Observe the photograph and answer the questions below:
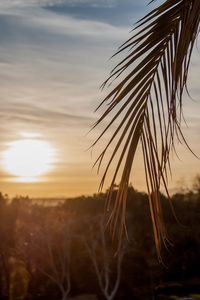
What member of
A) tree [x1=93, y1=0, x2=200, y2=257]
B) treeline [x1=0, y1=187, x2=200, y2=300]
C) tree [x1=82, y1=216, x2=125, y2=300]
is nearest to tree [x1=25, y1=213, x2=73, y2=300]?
treeline [x1=0, y1=187, x2=200, y2=300]

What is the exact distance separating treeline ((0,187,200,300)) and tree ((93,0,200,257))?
27.3 m

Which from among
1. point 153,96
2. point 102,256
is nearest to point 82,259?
point 102,256

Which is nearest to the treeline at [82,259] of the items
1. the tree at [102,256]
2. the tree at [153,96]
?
the tree at [102,256]

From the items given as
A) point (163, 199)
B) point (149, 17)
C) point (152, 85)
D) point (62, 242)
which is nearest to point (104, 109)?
point (152, 85)

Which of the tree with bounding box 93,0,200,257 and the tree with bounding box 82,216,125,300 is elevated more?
the tree with bounding box 93,0,200,257

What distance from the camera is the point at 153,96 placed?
69.6 inches

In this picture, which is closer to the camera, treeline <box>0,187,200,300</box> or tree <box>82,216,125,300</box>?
tree <box>82,216,125,300</box>

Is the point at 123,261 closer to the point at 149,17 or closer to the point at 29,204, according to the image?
the point at 29,204

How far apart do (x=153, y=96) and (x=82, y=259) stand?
29265 millimetres

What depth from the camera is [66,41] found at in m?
5.20

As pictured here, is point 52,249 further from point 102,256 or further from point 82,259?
point 102,256

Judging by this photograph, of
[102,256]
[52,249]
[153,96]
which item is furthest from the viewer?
[52,249]

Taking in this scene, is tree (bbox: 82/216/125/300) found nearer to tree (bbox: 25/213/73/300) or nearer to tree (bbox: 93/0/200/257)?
tree (bbox: 25/213/73/300)

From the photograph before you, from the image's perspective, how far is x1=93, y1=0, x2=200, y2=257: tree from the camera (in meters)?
1.58
